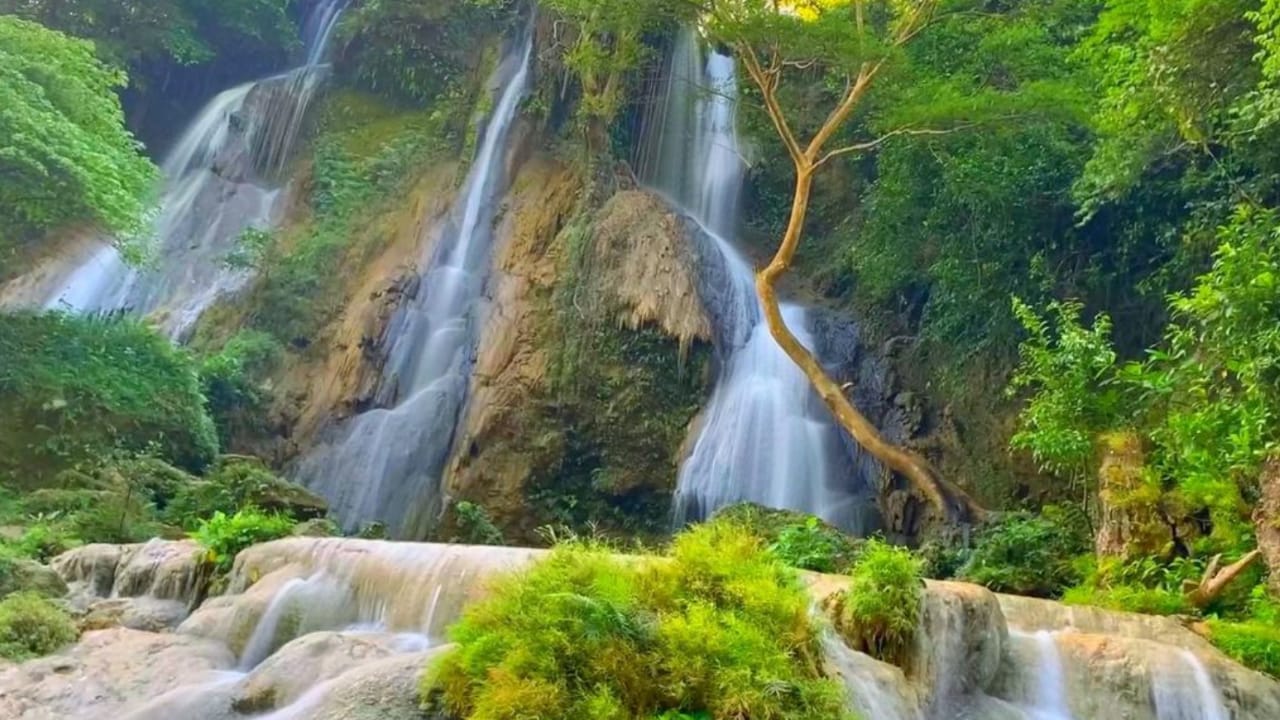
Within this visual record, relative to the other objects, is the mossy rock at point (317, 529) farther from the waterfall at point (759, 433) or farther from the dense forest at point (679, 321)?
the waterfall at point (759, 433)

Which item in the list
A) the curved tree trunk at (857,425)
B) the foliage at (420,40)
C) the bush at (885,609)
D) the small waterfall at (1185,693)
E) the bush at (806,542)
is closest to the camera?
the bush at (885,609)

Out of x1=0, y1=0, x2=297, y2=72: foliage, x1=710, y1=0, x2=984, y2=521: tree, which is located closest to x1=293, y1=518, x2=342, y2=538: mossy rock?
x1=710, y1=0, x2=984, y2=521: tree

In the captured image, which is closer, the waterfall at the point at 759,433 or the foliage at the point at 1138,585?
the foliage at the point at 1138,585

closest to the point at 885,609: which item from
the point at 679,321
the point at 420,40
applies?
the point at 679,321

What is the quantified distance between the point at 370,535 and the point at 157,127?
1839 centimetres

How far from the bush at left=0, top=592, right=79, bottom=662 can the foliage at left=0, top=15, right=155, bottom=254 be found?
8.25 meters

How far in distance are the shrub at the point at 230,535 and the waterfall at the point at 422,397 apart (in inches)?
253

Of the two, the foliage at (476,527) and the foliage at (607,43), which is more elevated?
the foliage at (607,43)

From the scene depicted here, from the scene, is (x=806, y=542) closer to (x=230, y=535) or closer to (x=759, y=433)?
(x=759, y=433)

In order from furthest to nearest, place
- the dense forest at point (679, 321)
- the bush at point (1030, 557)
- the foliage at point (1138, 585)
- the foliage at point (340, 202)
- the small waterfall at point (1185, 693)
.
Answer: the foliage at point (340, 202) → the bush at point (1030, 557) → the foliage at point (1138, 585) → the dense forest at point (679, 321) → the small waterfall at point (1185, 693)

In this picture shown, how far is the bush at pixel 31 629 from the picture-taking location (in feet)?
24.0

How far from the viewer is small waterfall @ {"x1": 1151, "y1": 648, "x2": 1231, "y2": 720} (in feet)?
21.8

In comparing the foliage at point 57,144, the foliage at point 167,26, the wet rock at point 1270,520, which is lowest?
the wet rock at point 1270,520

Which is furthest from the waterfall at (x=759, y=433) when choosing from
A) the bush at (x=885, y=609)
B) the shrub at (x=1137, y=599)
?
the bush at (x=885, y=609)
